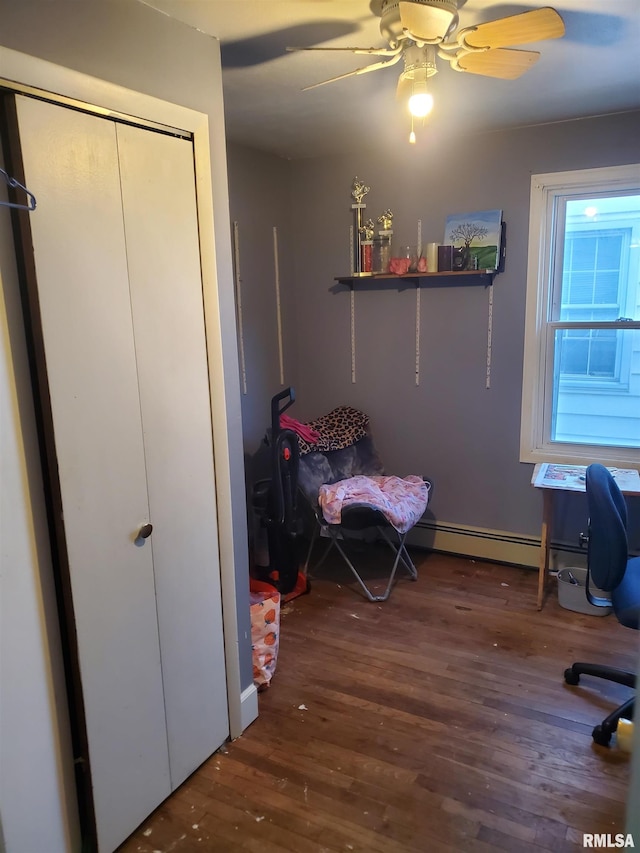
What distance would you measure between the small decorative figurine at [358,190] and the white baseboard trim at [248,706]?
2678 mm

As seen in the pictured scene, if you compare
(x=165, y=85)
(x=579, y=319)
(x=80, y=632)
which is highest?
(x=165, y=85)

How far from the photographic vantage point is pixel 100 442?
61.4 inches

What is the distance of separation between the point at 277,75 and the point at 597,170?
1701 millimetres

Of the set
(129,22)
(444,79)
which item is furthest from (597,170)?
(129,22)

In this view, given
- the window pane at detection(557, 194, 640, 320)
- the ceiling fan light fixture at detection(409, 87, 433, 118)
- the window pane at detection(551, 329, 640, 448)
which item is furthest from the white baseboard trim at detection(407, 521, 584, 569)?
the ceiling fan light fixture at detection(409, 87, 433, 118)

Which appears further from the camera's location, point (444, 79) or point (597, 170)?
point (597, 170)

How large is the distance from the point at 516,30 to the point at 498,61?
0.25 m

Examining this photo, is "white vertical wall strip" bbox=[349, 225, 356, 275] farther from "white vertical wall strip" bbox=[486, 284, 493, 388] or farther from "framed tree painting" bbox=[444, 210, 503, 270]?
"white vertical wall strip" bbox=[486, 284, 493, 388]

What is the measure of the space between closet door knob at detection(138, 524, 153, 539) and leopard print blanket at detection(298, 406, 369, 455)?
1570 millimetres

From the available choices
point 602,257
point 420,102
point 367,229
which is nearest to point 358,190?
point 367,229

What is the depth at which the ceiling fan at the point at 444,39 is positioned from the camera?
1.55 m

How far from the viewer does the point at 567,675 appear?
7.96 feet

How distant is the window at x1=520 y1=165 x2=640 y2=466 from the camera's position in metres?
3.05

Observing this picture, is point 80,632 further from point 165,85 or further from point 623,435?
point 623,435
